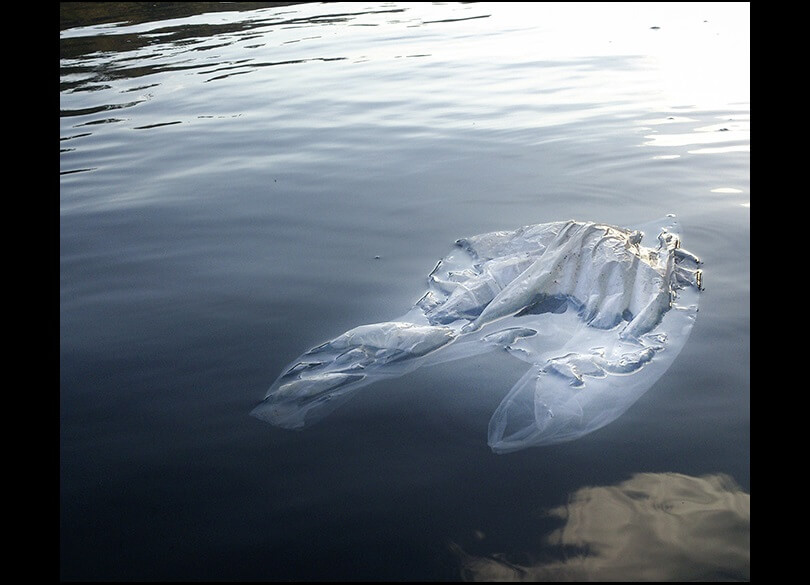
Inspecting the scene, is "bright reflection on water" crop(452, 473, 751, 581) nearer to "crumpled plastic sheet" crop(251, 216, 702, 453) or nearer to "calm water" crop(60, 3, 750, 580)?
"calm water" crop(60, 3, 750, 580)

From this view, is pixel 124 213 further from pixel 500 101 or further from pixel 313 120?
pixel 500 101

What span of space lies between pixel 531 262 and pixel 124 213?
269 centimetres

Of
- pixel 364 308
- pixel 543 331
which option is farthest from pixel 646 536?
pixel 364 308

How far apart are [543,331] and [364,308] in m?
0.83

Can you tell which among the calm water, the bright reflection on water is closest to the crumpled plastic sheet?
the calm water

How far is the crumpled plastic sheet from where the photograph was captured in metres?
2.63

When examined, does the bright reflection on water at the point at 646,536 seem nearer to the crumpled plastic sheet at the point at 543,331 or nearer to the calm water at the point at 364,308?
the calm water at the point at 364,308

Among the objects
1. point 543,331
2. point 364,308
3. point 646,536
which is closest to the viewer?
point 646,536

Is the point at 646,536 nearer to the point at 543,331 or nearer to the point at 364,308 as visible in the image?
the point at 543,331

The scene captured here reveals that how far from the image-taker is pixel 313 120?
22.1 ft

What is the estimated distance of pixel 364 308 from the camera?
3418 millimetres

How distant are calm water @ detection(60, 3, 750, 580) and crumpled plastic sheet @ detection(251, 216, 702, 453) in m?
0.09

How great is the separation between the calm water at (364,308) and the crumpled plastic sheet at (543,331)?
0.09 metres
